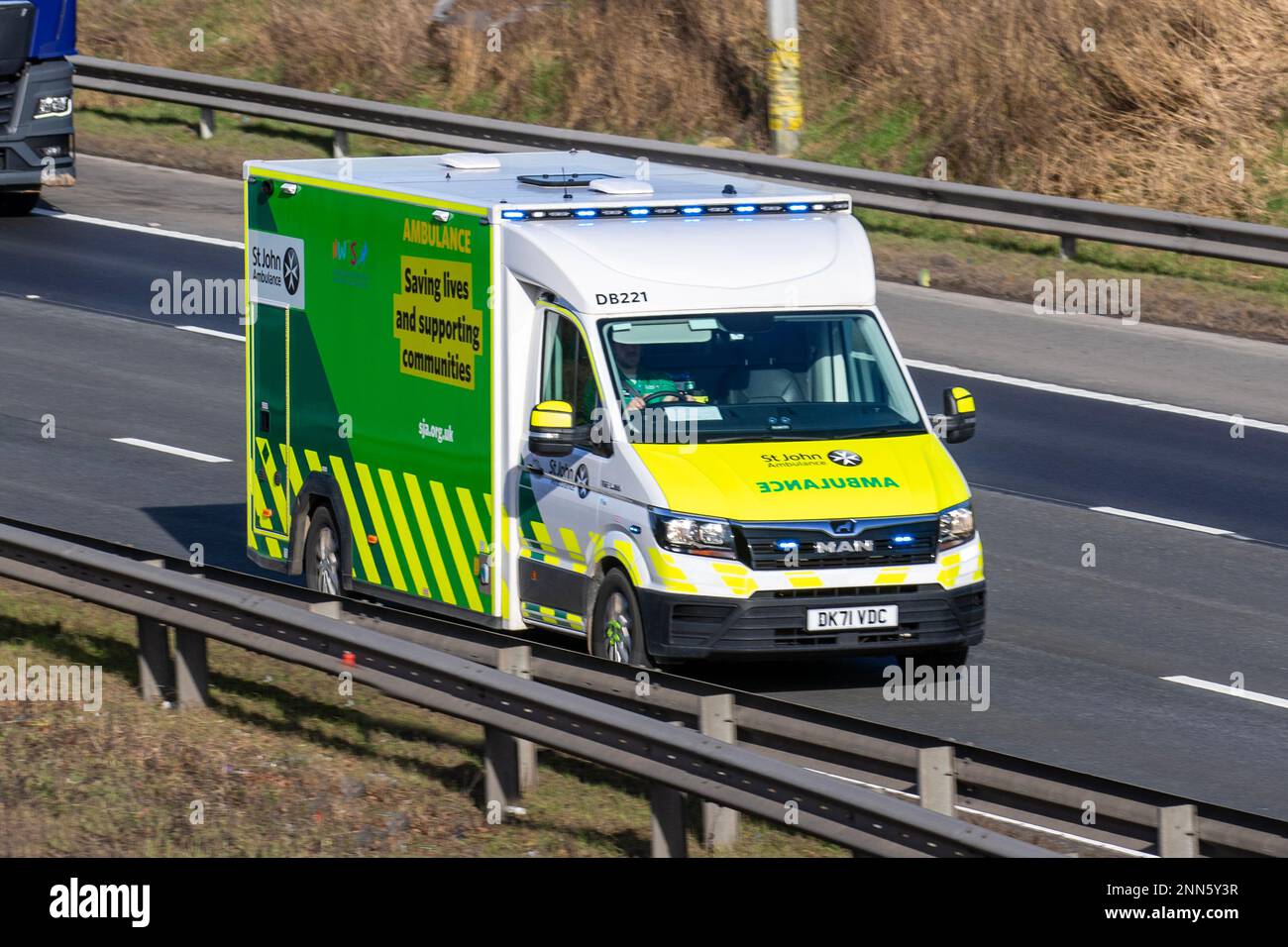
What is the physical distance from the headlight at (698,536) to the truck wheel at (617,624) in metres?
0.42

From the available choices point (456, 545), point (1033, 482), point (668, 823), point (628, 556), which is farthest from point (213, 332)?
point (668, 823)

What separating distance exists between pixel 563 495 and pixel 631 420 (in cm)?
60

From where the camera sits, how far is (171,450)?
58.4 feet

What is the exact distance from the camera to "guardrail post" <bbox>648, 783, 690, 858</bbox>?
868cm

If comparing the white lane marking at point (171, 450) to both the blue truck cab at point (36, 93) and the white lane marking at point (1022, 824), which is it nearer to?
the blue truck cab at point (36, 93)

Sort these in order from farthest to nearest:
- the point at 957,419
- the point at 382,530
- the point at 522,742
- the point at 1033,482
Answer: the point at 1033,482
the point at 382,530
the point at 957,419
the point at 522,742

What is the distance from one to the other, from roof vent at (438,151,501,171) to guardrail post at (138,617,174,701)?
3650 mm

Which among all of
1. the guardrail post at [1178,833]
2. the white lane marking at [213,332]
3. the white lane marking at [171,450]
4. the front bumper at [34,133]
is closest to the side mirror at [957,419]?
the guardrail post at [1178,833]

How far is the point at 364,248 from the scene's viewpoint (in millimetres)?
13094

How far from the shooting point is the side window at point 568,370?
1195 centimetres

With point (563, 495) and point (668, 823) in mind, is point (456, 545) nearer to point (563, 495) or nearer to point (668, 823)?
point (563, 495)

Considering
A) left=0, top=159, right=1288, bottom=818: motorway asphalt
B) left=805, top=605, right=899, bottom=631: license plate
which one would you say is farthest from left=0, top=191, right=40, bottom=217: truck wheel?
left=805, top=605, right=899, bottom=631: license plate

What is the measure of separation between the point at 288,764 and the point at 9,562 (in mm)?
2414
